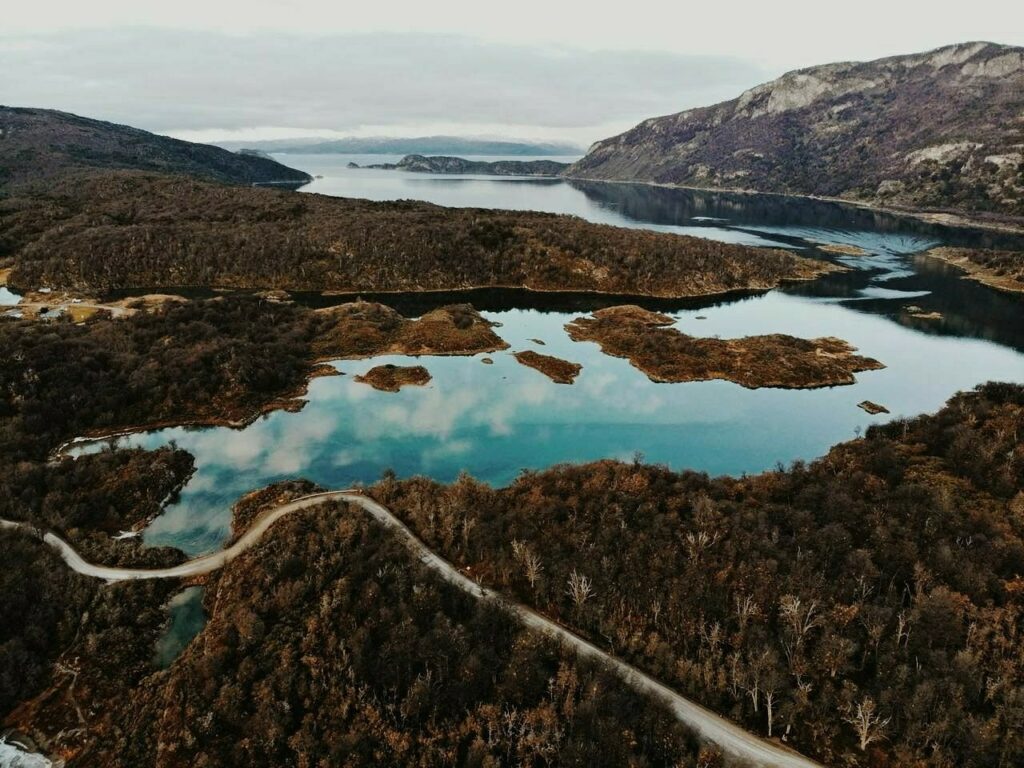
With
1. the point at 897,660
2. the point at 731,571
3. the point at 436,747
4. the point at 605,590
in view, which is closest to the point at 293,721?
the point at 436,747

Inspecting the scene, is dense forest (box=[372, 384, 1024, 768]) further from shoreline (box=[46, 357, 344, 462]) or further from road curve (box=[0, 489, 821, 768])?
shoreline (box=[46, 357, 344, 462])

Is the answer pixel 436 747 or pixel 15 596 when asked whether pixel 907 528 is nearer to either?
pixel 436 747

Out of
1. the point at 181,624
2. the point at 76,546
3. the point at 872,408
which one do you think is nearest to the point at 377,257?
the point at 76,546

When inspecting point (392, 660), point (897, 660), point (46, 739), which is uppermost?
point (897, 660)

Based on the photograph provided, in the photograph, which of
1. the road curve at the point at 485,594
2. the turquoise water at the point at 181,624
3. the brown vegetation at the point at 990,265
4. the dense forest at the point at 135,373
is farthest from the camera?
the brown vegetation at the point at 990,265

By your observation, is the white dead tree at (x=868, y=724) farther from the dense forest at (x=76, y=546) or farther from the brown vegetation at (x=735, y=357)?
the brown vegetation at (x=735, y=357)

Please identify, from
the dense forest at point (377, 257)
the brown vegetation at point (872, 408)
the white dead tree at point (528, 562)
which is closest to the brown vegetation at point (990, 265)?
the dense forest at point (377, 257)

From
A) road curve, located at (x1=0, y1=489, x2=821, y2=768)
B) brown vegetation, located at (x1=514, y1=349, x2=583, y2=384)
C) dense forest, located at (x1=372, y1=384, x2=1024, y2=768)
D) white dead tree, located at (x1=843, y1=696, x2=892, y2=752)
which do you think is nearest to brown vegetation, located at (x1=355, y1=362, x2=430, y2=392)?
brown vegetation, located at (x1=514, y1=349, x2=583, y2=384)
